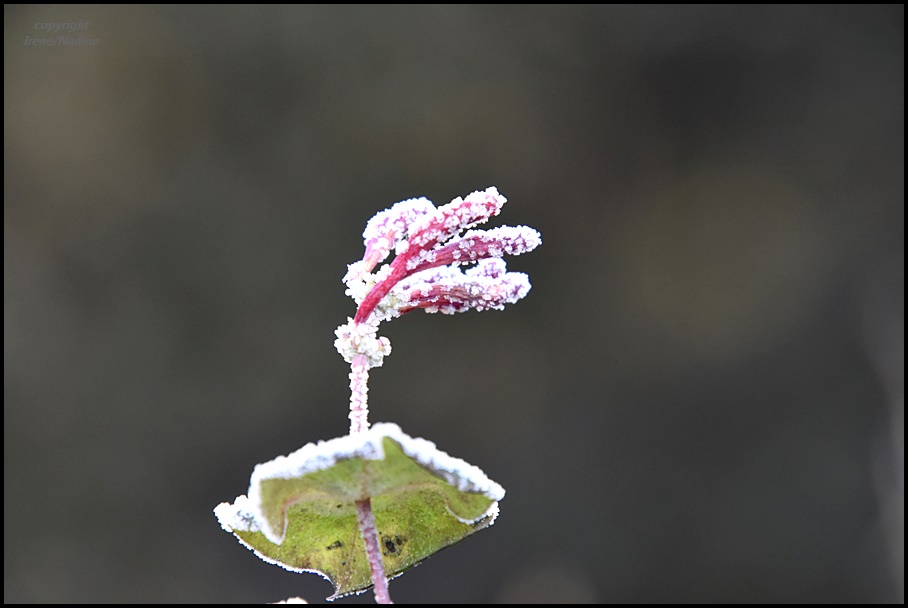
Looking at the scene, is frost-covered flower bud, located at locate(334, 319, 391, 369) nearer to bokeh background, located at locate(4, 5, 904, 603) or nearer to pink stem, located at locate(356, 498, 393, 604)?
pink stem, located at locate(356, 498, 393, 604)

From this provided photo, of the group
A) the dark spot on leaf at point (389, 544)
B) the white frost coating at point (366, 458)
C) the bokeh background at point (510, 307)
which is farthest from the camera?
the bokeh background at point (510, 307)

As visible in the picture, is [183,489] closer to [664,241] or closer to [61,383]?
[61,383]

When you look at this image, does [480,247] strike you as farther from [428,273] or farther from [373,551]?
[373,551]

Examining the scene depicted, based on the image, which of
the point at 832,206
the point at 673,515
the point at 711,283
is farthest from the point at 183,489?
the point at 832,206

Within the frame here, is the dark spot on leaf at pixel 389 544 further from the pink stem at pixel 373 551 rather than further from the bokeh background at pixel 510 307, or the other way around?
the bokeh background at pixel 510 307

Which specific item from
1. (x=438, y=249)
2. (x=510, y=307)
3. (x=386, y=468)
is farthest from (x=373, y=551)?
(x=510, y=307)

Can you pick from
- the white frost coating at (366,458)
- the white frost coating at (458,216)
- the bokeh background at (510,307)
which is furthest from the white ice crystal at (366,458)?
the bokeh background at (510,307)

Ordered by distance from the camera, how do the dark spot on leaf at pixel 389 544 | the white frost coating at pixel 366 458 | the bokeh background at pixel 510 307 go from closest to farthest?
1. the white frost coating at pixel 366 458
2. the dark spot on leaf at pixel 389 544
3. the bokeh background at pixel 510 307

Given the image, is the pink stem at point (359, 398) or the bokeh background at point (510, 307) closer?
the pink stem at point (359, 398)
